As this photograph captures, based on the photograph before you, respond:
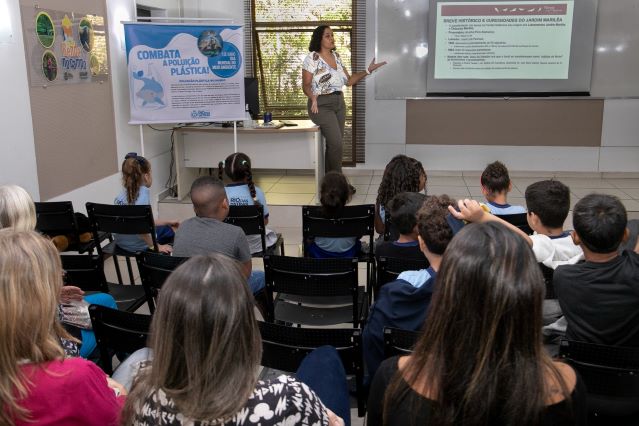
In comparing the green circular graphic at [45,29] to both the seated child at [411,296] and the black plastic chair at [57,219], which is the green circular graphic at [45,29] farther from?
the seated child at [411,296]

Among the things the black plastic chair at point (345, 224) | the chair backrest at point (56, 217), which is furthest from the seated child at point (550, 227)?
the chair backrest at point (56, 217)

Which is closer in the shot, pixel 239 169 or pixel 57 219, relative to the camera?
pixel 57 219

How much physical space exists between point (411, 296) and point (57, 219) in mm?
2520

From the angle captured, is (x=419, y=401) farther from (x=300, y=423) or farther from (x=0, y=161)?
(x=0, y=161)

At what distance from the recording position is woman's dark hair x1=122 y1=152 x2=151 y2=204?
149 inches

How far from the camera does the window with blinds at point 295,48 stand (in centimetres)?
746

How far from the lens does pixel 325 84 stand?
6.32 metres

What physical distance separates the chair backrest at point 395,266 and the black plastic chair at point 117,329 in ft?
3.35

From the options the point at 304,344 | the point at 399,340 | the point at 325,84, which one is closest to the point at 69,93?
the point at 325,84

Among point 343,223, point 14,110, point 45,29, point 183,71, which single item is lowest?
point 343,223

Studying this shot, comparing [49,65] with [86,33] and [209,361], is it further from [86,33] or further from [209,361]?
[209,361]

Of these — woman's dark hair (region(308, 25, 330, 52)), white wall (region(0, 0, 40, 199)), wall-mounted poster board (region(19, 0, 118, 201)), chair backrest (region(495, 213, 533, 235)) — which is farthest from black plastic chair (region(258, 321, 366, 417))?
woman's dark hair (region(308, 25, 330, 52))

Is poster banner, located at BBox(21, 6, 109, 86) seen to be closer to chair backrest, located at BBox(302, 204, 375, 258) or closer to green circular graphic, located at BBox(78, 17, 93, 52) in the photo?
green circular graphic, located at BBox(78, 17, 93, 52)

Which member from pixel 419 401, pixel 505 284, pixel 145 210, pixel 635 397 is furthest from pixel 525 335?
pixel 145 210
